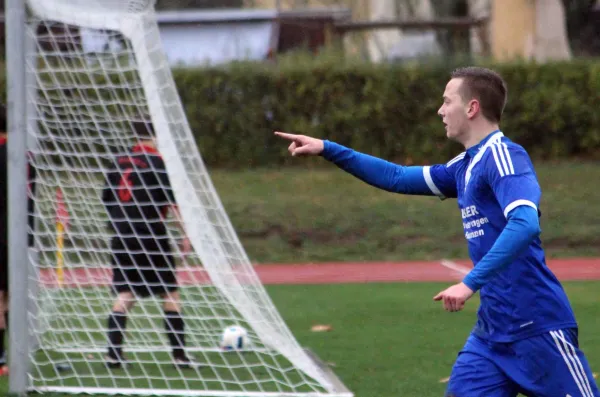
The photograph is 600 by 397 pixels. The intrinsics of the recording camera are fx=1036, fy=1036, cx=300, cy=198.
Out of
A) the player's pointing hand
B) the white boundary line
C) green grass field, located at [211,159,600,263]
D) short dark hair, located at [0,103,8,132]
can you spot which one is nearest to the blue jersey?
the player's pointing hand

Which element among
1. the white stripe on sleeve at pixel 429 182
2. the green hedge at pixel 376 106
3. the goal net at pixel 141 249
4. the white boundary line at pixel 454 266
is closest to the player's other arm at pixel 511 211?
the white stripe on sleeve at pixel 429 182

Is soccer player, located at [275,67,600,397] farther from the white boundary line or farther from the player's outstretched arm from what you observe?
the white boundary line

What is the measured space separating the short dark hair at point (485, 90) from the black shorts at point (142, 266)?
11.3 feet

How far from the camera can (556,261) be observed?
14.0m

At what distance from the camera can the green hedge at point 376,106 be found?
63.2 ft

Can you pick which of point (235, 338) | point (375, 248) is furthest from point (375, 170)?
point (375, 248)

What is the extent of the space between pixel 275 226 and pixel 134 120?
8.59 m

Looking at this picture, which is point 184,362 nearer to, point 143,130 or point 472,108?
point 143,130

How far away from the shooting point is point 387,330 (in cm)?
895

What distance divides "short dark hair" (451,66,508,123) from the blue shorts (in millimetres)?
969

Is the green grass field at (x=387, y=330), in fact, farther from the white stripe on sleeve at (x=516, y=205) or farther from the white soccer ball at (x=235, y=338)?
the white stripe on sleeve at (x=516, y=205)

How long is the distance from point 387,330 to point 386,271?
4.46m

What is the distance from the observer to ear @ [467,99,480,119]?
14.4 ft

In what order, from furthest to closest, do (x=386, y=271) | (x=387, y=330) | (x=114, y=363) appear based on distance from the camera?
(x=386, y=271)
(x=387, y=330)
(x=114, y=363)
